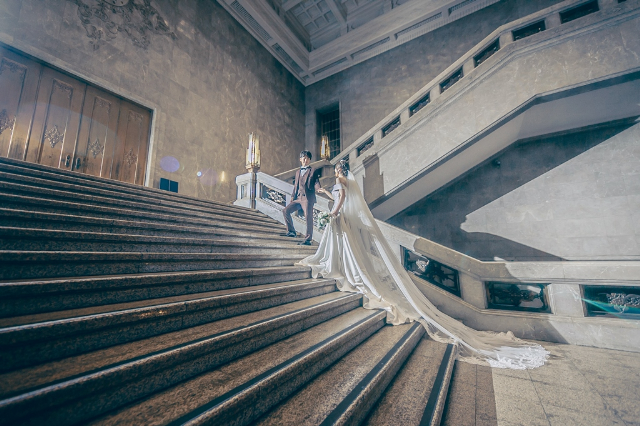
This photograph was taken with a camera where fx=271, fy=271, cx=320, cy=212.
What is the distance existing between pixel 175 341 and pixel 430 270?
4199 mm

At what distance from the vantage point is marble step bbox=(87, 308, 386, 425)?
130 centimetres

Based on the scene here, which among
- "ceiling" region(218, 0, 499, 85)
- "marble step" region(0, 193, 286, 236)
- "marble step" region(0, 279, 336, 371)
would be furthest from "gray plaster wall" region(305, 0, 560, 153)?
"marble step" region(0, 279, 336, 371)

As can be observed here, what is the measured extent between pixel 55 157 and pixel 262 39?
871 centimetres

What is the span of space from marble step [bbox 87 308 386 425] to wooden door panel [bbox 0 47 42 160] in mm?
6893

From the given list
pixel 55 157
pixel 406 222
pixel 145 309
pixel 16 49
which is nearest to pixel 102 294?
pixel 145 309

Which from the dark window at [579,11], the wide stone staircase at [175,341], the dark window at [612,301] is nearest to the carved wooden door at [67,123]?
the wide stone staircase at [175,341]

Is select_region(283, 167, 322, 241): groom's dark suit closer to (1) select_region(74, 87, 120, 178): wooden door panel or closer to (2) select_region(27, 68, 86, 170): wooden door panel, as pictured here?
(1) select_region(74, 87, 120, 178): wooden door panel

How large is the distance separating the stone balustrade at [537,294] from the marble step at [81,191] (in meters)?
3.60

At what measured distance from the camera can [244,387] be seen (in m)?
1.56

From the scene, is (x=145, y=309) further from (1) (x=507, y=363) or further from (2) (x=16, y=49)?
(2) (x=16, y=49)

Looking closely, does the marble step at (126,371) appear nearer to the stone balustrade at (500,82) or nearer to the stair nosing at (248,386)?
the stair nosing at (248,386)

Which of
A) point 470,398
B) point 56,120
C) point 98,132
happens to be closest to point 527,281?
point 470,398

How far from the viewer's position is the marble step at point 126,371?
115 cm

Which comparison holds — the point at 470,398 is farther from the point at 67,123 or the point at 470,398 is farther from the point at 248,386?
the point at 67,123
